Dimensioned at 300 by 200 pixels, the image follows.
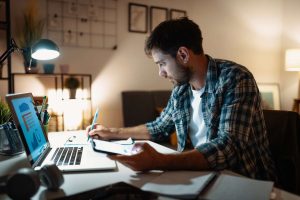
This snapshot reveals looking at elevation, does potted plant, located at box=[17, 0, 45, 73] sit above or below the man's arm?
above

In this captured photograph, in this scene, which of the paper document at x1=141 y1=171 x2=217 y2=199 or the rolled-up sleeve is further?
the rolled-up sleeve

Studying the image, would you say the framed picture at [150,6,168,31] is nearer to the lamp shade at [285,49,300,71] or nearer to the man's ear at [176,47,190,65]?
the lamp shade at [285,49,300,71]

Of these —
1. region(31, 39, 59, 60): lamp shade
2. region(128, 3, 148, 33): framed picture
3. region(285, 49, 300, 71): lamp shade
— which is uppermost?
region(128, 3, 148, 33): framed picture

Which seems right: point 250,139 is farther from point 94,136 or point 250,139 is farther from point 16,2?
point 16,2

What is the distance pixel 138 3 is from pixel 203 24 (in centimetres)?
94

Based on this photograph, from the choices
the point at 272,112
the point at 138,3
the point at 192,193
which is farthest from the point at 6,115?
the point at 138,3

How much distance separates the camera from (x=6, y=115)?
1223mm

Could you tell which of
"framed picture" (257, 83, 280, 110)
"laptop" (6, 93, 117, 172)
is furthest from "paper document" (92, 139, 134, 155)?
"framed picture" (257, 83, 280, 110)

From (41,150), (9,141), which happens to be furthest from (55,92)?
(41,150)

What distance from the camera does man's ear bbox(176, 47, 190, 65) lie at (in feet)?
4.10

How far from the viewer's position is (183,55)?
4.15 feet

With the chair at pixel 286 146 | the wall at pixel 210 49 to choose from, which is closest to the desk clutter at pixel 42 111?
the chair at pixel 286 146

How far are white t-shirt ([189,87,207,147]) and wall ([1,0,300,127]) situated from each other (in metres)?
1.88

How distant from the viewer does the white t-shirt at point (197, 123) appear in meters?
1.33
